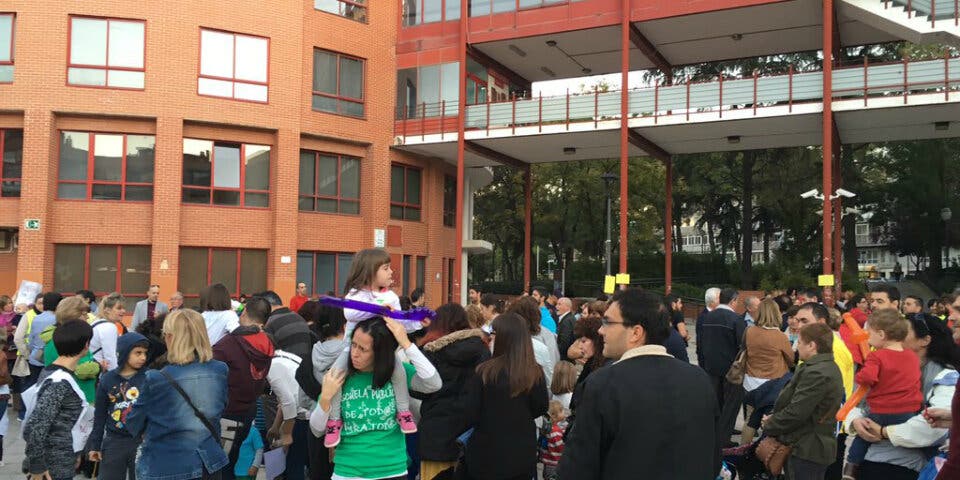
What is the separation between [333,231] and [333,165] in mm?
2223

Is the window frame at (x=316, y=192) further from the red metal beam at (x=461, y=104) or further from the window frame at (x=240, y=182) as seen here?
the red metal beam at (x=461, y=104)

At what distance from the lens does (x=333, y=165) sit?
83.0 ft

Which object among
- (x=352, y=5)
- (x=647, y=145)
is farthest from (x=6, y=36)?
(x=647, y=145)

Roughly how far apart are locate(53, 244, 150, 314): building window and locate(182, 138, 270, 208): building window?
229 cm

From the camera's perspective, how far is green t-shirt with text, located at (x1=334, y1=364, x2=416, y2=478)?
14.4 ft

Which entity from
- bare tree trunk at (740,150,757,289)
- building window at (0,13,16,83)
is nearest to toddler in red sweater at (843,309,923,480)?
building window at (0,13,16,83)

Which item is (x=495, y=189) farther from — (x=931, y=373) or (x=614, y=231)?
(x=931, y=373)

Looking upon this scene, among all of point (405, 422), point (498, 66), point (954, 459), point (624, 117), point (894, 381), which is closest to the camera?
point (954, 459)

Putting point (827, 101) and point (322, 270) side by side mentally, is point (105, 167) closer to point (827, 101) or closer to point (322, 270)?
point (322, 270)

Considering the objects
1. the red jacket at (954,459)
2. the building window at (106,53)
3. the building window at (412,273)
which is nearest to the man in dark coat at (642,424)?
the red jacket at (954,459)

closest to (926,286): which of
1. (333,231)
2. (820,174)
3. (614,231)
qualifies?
(820,174)

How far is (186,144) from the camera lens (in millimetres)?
22734

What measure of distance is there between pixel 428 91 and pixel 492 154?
134 inches

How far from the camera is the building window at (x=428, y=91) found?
26.4m
